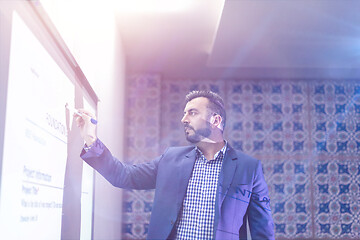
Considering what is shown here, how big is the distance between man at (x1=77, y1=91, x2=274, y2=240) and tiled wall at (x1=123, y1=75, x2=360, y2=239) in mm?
A: 2602

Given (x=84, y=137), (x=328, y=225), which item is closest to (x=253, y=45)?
(x=328, y=225)

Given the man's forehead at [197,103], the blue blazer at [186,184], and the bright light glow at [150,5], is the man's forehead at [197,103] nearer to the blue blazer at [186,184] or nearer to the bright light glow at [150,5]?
the blue blazer at [186,184]

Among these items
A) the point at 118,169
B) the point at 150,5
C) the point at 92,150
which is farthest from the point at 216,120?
the point at 150,5

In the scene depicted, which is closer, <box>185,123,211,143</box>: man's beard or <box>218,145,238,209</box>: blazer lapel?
<box>218,145,238,209</box>: blazer lapel

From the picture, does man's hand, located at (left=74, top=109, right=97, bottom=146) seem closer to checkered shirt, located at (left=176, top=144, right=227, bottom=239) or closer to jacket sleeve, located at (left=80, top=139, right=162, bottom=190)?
jacket sleeve, located at (left=80, top=139, right=162, bottom=190)

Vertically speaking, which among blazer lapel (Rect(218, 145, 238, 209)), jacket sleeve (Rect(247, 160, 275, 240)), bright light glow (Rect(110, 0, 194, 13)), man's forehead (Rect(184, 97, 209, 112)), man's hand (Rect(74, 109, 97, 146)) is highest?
bright light glow (Rect(110, 0, 194, 13))

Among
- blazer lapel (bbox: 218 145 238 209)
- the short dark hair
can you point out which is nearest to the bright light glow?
the short dark hair

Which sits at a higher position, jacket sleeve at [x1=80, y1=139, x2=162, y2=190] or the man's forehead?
the man's forehead

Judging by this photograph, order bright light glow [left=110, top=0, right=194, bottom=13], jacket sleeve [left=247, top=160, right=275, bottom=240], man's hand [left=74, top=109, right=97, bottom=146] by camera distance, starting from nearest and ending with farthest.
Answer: man's hand [left=74, top=109, right=97, bottom=146], jacket sleeve [left=247, top=160, right=275, bottom=240], bright light glow [left=110, top=0, right=194, bottom=13]

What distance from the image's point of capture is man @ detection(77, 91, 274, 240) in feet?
7.61

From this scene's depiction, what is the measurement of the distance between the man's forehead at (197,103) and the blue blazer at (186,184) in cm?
24

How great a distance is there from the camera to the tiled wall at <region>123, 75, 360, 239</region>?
5125 mm

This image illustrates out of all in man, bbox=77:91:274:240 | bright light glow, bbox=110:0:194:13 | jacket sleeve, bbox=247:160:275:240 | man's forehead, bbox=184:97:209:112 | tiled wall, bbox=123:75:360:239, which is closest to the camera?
man, bbox=77:91:274:240

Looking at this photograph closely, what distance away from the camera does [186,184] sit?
7.98 feet
